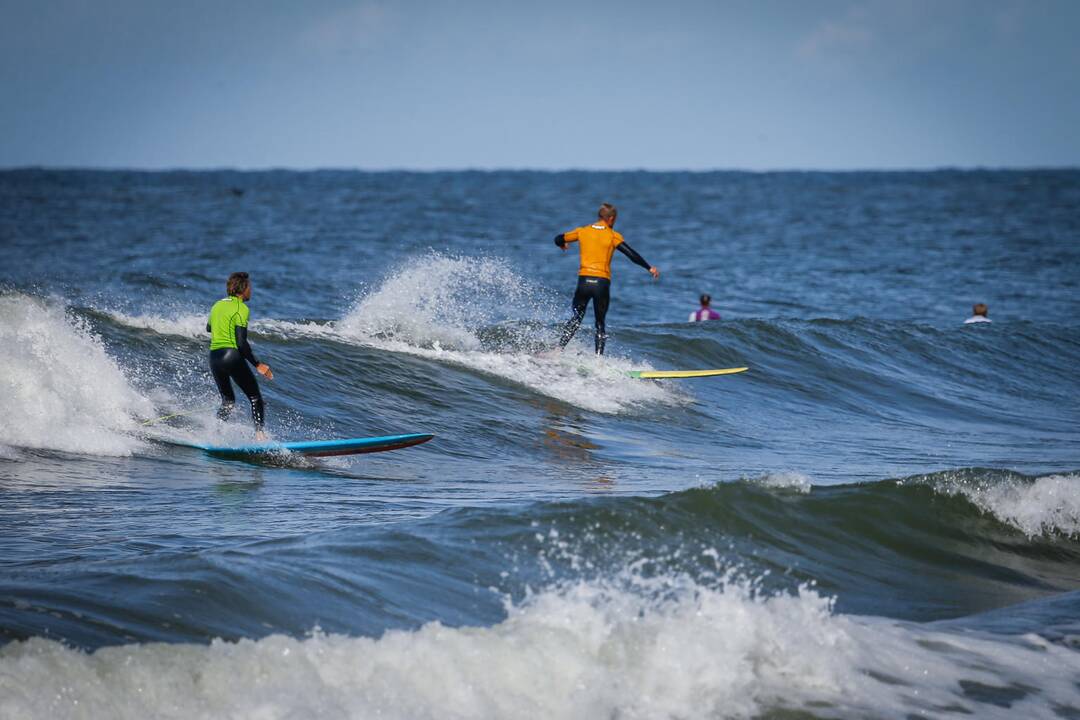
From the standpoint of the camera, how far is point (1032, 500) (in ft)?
30.0

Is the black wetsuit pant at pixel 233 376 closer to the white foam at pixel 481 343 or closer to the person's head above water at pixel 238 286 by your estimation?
the person's head above water at pixel 238 286

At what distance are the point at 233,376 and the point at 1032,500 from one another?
267 inches

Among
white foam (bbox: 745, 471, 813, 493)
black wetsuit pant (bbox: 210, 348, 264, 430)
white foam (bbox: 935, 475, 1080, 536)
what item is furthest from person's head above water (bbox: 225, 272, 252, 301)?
white foam (bbox: 935, 475, 1080, 536)

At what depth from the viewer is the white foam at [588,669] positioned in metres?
4.95

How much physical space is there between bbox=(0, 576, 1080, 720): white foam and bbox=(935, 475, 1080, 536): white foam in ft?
8.47

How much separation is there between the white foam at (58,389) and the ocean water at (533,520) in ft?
0.11

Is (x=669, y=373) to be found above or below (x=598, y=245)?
below

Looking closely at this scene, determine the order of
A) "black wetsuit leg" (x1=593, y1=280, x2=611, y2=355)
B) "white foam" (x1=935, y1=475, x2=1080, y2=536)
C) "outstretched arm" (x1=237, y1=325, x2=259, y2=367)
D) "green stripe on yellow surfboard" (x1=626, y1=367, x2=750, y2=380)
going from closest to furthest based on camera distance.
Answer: "white foam" (x1=935, y1=475, x2=1080, y2=536) → "outstretched arm" (x1=237, y1=325, x2=259, y2=367) → "black wetsuit leg" (x1=593, y1=280, x2=611, y2=355) → "green stripe on yellow surfboard" (x1=626, y1=367, x2=750, y2=380)

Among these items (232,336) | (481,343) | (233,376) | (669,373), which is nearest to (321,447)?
(233,376)

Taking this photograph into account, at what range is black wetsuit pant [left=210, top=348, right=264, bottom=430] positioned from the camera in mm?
10430

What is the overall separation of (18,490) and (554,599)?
4.52 meters

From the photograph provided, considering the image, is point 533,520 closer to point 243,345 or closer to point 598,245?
point 243,345

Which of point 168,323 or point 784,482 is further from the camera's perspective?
point 168,323

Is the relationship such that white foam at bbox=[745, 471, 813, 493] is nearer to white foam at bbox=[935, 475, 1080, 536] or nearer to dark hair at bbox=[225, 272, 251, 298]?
white foam at bbox=[935, 475, 1080, 536]
